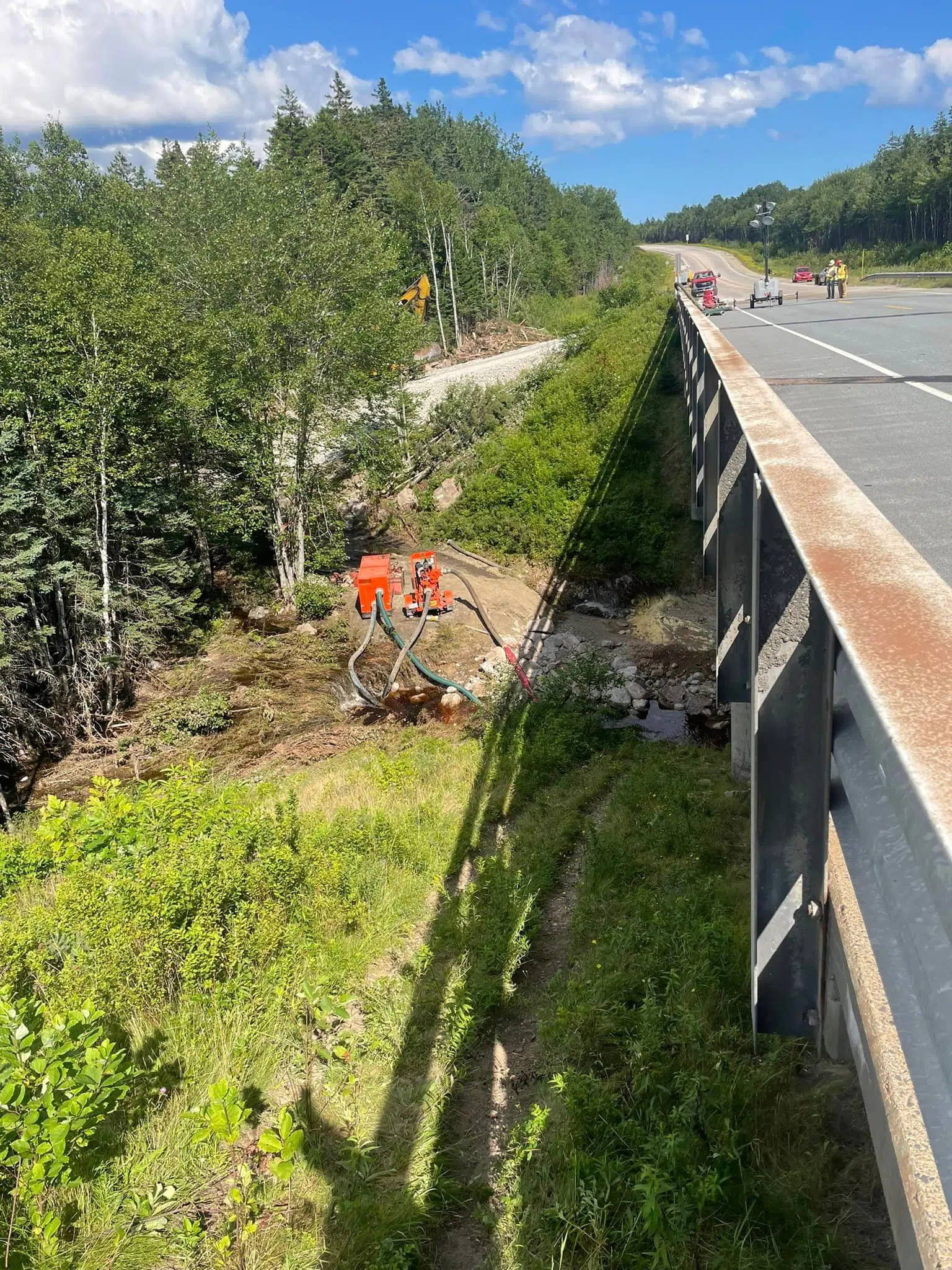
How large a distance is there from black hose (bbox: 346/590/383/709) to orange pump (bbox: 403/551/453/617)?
800mm

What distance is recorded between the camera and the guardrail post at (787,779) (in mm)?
2377

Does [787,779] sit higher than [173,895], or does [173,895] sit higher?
[787,779]

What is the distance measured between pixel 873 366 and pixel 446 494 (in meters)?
18.7

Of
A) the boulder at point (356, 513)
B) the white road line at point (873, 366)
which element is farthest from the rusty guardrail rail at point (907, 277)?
the boulder at point (356, 513)

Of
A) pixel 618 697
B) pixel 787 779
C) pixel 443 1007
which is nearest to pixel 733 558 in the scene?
pixel 787 779

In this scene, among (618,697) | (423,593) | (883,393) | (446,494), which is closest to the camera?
(883,393)

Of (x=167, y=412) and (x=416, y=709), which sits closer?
(x=416, y=709)

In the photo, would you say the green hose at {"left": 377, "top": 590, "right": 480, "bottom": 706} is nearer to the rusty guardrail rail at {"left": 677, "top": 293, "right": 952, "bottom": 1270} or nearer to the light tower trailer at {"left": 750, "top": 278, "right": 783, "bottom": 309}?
the rusty guardrail rail at {"left": 677, "top": 293, "right": 952, "bottom": 1270}

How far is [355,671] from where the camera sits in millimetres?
17125

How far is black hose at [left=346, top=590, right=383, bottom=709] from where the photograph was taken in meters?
16.1

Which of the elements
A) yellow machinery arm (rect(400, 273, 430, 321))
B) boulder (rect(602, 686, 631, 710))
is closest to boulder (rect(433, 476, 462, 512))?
boulder (rect(602, 686, 631, 710))

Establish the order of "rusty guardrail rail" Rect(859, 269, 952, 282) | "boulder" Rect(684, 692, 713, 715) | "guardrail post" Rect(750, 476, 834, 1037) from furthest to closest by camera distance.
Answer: "rusty guardrail rail" Rect(859, 269, 952, 282) → "boulder" Rect(684, 692, 713, 715) → "guardrail post" Rect(750, 476, 834, 1037)

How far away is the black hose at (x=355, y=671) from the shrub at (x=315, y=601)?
2.04 metres

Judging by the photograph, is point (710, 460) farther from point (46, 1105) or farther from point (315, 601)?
point (315, 601)
